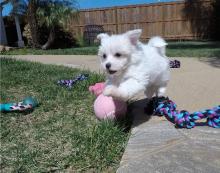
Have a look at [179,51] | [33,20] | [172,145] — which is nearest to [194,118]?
[172,145]

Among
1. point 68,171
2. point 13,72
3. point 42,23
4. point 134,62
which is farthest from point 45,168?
point 42,23

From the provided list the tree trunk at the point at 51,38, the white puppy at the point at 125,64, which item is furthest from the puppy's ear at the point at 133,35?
the tree trunk at the point at 51,38

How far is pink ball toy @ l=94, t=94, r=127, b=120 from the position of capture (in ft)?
14.8

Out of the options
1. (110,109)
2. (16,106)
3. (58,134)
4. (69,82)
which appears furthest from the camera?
(69,82)

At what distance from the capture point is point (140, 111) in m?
4.98

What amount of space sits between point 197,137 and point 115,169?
992mm

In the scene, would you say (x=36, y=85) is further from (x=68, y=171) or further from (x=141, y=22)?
(x=141, y=22)

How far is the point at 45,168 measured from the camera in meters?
3.49

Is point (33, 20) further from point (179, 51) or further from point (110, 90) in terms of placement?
point (110, 90)

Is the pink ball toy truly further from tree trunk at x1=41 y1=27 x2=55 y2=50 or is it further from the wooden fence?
the wooden fence

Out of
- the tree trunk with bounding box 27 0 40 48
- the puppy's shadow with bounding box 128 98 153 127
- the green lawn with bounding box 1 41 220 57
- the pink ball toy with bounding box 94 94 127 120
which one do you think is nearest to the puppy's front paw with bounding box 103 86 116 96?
the pink ball toy with bounding box 94 94 127 120

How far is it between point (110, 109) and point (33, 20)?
1519cm

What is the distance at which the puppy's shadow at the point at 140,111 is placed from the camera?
182 inches

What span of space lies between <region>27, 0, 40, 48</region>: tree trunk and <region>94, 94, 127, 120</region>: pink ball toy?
14861 mm
